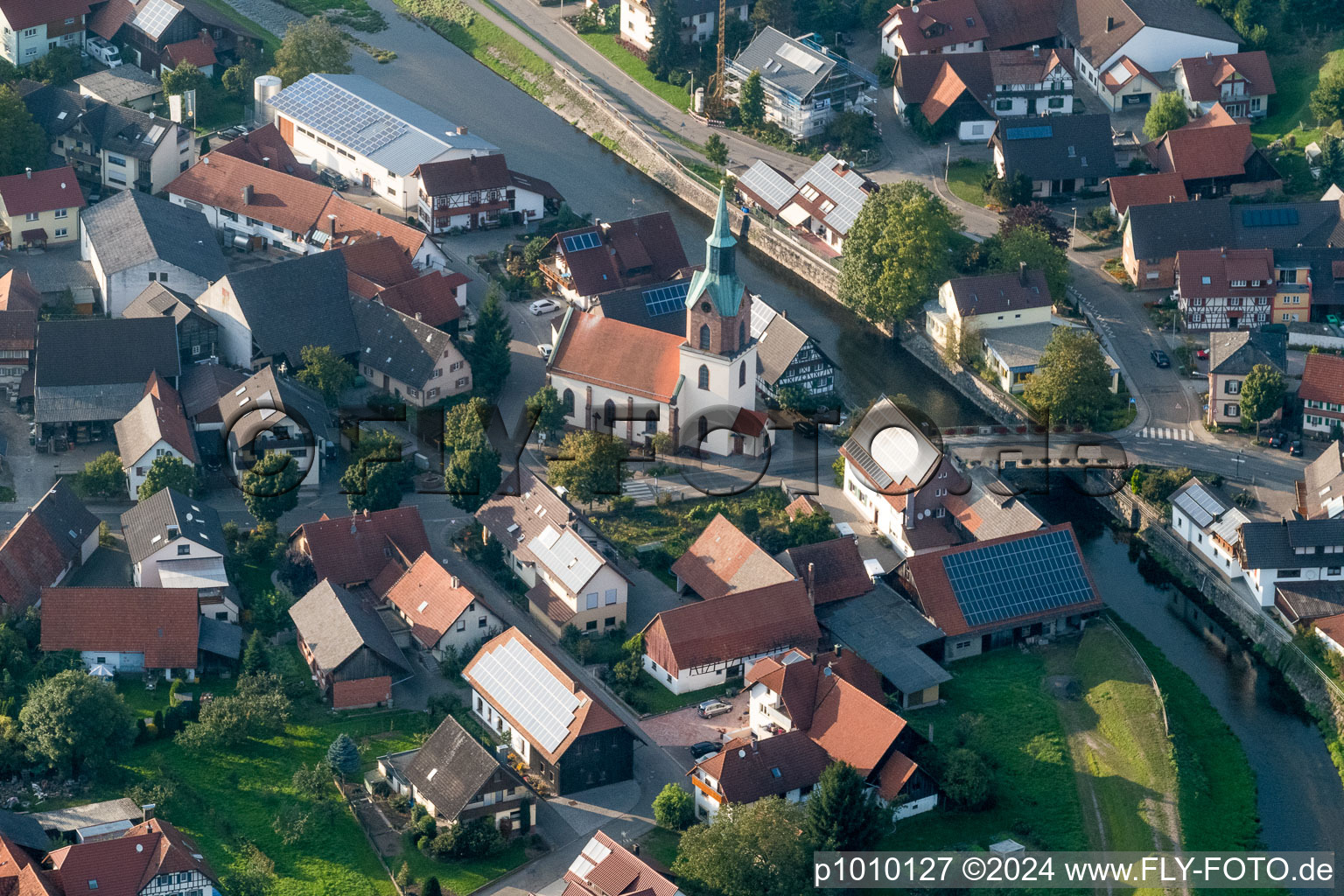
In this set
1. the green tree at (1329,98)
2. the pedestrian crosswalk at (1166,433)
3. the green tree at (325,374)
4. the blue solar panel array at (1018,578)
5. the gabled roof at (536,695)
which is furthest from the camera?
the green tree at (1329,98)

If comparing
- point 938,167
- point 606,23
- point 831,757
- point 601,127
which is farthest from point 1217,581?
point 606,23

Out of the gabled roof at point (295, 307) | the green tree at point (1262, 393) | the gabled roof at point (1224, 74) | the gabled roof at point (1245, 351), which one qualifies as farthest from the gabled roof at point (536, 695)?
the gabled roof at point (1224, 74)

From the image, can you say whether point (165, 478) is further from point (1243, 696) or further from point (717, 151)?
point (1243, 696)

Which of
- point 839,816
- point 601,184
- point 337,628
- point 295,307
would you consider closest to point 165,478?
point 337,628

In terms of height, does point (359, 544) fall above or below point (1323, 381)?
below

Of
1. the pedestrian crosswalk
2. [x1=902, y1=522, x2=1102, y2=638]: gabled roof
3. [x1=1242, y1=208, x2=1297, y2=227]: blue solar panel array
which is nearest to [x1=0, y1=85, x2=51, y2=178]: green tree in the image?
[x1=902, y1=522, x2=1102, y2=638]: gabled roof

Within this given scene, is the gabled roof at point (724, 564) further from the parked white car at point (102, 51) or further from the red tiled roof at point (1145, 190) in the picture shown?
the parked white car at point (102, 51)

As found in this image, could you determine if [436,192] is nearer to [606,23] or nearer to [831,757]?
[606,23]
